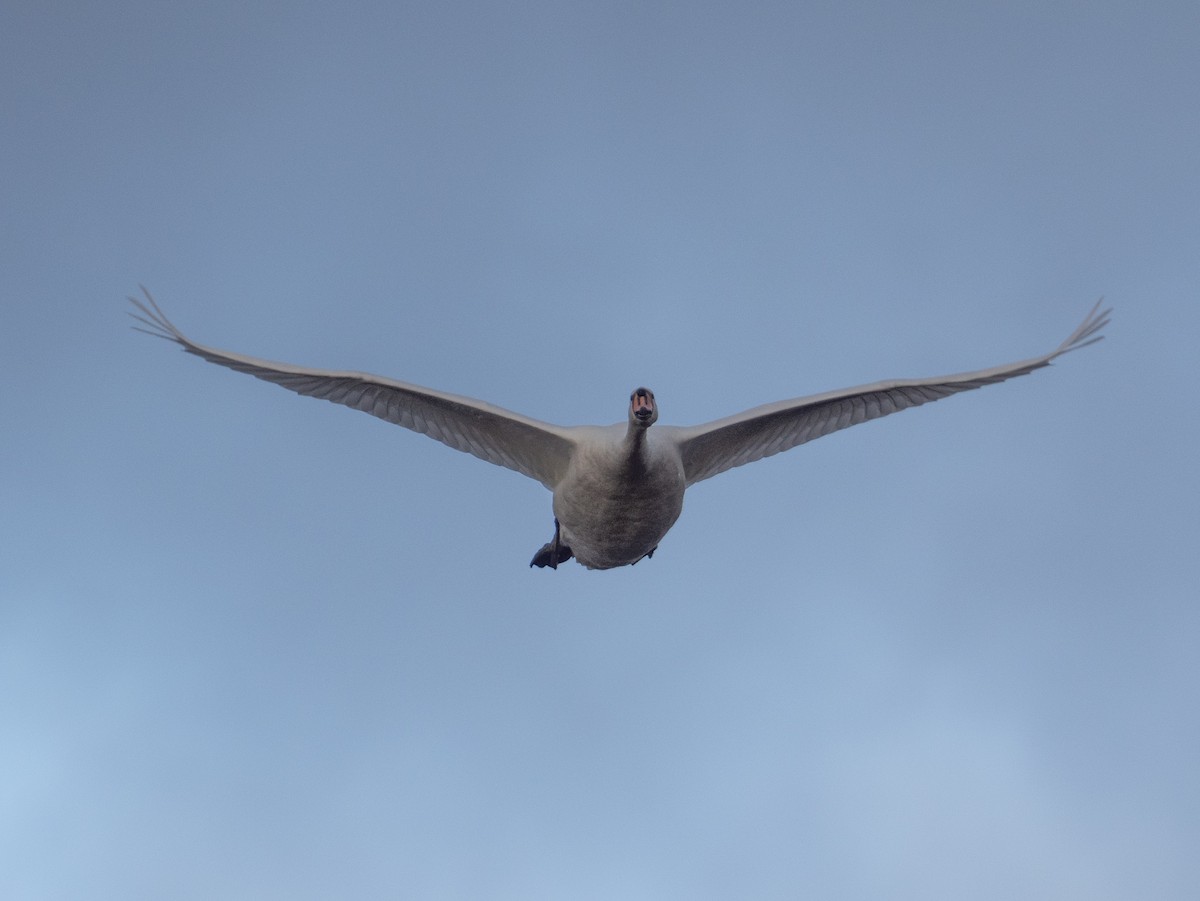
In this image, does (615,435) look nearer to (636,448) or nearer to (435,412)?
(636,448)

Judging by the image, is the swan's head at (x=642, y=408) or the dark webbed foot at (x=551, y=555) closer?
the swan's head at (x=642, y=408)

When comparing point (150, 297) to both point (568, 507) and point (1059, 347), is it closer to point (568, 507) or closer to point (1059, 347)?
point (568, 507)

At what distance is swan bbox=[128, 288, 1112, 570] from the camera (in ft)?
49.8

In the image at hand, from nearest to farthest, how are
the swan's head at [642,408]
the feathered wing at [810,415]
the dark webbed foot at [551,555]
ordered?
1. the swan's head at [642,408]
2. the feathered wing at [810,415]
3. the dark webbed foot at [551,555]

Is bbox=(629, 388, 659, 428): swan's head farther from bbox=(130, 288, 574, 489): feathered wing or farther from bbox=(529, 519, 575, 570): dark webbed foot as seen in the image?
bbox=(529, 519, 575, 570): dark webbed foot

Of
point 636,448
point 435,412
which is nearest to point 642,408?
point 636,448

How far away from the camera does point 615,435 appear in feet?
49.5

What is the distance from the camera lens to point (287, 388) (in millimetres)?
16344

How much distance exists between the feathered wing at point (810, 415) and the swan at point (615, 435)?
19 millimetres

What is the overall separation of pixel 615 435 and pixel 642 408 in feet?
3.03

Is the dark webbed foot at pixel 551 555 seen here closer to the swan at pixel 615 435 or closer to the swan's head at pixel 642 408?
the swan at pixel 615 435

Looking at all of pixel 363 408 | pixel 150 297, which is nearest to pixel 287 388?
pixel 363 408

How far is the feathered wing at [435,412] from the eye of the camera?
15.8m

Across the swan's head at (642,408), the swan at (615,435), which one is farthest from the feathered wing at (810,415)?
the swan's head at (642,408)
